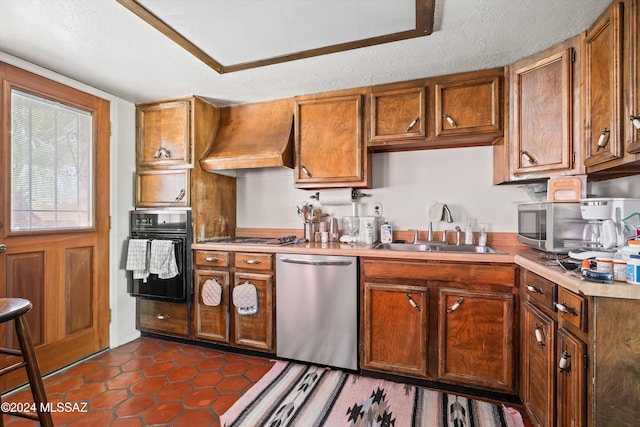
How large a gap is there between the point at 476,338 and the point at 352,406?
87cm

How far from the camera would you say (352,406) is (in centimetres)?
177

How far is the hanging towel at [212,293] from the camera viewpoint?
2412 millimetres

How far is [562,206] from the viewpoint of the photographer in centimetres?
164

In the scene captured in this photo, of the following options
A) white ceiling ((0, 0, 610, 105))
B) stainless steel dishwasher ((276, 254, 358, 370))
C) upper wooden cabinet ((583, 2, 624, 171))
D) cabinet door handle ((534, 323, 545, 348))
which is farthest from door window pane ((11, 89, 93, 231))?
upper wooden cabinet ((583, 2, 624, 171))

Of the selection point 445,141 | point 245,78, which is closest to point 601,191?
point 445,141

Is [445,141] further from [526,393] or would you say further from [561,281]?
[526,393]

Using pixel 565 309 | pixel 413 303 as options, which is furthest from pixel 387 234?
pixel 565 309

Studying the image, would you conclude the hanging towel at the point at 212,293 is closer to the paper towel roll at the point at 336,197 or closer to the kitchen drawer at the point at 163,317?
the kitchen drawer at the point at 163,317

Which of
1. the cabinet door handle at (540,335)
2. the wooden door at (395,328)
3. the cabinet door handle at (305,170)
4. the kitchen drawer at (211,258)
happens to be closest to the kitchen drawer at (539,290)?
the cabinet door handle at (540,335)

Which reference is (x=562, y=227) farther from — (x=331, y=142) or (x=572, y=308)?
(x=331, y=142)

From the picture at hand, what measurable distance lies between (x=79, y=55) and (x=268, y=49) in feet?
4.06

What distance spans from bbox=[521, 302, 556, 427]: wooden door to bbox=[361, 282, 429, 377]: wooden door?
54 cm

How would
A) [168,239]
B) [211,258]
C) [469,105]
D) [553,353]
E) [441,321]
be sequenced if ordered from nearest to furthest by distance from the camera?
1. [553,353]
2. [441,321]
3. [469,105]
4. [211,258]
5. [168,239]

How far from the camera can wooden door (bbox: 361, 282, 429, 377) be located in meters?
1.94
